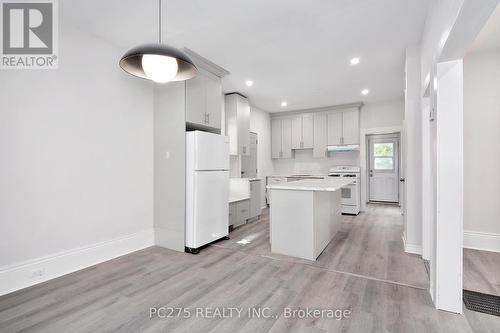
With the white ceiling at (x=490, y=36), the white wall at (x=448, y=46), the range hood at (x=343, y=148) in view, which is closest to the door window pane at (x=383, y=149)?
the range hood at (x=343, y=148)

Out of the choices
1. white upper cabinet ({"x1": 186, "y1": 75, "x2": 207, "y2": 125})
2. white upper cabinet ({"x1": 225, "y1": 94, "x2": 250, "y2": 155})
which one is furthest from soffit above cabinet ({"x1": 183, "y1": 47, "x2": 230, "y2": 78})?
white upper cabinet ({"x1": 225, "y1": 94, "x2": 250, "y2": 155})

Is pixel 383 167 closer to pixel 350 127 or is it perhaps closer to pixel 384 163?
pixel 384 163

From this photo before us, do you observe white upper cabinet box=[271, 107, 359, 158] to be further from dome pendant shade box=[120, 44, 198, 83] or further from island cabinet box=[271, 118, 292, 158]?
dome pendant shade box=[120, 44, 198, 83]

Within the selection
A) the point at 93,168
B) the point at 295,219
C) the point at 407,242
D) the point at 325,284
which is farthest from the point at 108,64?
the point at 407,242

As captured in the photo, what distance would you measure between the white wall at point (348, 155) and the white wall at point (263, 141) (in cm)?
55

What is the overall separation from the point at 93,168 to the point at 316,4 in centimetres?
302

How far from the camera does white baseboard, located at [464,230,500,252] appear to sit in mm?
3274

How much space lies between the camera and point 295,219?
116 inches

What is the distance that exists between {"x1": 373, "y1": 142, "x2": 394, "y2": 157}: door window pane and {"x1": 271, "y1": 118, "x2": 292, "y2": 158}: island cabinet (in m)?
2.56

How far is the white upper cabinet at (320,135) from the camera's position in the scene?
20.6 ft

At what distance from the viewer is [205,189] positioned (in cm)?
332

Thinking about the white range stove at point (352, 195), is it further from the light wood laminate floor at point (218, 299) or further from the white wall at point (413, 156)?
the light wood laminate floor at point (218, 299)

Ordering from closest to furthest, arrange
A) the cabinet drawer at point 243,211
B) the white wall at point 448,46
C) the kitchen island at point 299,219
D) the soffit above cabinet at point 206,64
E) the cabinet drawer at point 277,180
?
the white wall at point 448,46 → the kitchen island at point 299,219 → the soffit above cabinet at point 206,64 → the cabinet drawer at point 243,211 → the cabinet drawer at point 277,180

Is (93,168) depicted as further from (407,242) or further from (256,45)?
(407,242)
